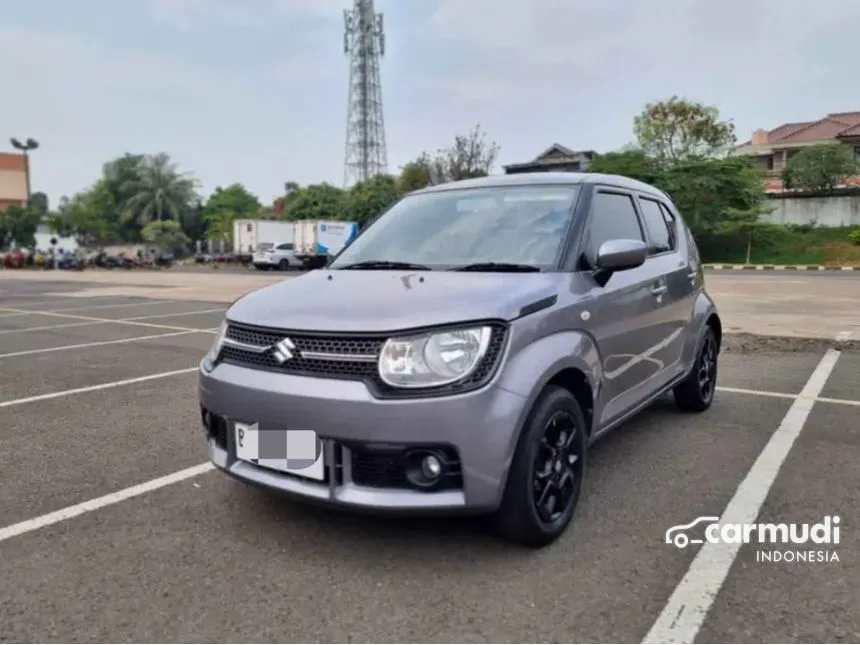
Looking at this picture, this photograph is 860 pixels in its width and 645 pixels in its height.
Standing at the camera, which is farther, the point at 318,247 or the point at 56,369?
the point at 318,247

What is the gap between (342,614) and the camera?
2504mm

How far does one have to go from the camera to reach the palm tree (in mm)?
66250

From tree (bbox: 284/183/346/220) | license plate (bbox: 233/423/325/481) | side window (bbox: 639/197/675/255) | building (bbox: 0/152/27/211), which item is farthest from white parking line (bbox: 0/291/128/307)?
building (bbox: 0/152/27/211)

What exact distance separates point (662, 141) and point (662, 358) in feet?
121

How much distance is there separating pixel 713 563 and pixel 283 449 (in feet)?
6.01

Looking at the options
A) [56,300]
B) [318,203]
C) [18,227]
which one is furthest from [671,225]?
[18,227]

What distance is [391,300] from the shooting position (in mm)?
2990

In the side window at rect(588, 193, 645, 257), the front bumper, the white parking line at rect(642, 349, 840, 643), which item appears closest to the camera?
the white parking line at rect(642, 349, 840, 643)

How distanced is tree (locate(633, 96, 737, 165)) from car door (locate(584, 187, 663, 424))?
35286mm

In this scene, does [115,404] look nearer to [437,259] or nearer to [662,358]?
[437,259]

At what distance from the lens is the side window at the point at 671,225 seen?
4965 mm

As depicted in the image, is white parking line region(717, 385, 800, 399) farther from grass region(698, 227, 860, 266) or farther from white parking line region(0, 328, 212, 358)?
grass region(698, 227, 860, 266)

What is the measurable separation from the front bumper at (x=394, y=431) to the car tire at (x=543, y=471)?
0.10m

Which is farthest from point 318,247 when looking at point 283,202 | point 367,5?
point 367,5
